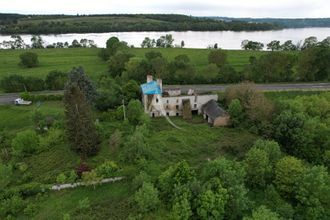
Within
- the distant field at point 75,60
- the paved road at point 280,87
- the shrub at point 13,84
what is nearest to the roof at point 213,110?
the paved road at point 280,87

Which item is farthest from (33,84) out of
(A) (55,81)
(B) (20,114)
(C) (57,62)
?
(C) (57,62)

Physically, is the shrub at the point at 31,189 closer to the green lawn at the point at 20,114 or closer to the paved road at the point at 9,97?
the green lawn at the point at 20,114

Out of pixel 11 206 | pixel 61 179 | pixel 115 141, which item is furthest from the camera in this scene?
pixel 115 141

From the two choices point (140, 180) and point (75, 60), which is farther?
point (75, 60)

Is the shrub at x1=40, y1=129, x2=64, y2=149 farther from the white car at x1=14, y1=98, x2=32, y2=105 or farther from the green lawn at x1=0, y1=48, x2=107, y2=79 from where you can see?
the green lawn at x1=0, y1=48, x2=107, y2=79

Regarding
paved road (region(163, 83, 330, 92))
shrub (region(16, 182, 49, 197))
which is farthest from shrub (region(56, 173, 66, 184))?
paved road (region(163, 83, 330, 92))

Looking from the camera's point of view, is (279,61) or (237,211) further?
(279,61)

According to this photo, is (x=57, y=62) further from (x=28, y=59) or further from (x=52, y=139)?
(x=52, y=139)

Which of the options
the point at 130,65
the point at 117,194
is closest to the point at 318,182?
the point at 117,194

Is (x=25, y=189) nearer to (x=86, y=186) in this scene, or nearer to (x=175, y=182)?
(x=86, y=186)
